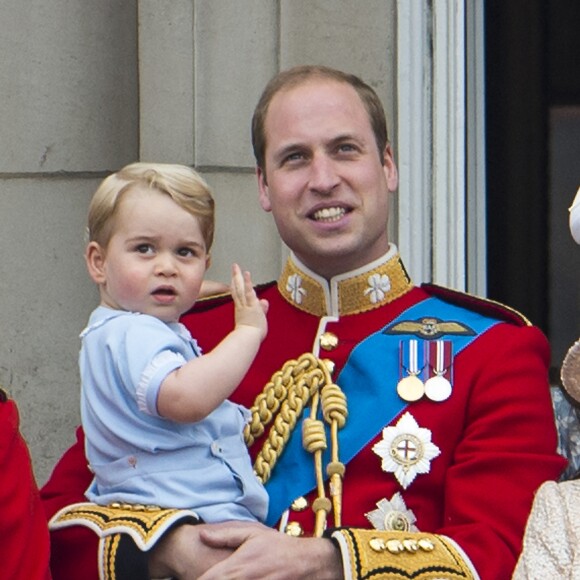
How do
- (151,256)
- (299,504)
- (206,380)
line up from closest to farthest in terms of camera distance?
(206,380) < (151,256) < (299,504)

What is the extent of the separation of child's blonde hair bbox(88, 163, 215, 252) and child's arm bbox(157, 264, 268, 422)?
0.25 m

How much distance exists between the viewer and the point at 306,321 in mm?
4461

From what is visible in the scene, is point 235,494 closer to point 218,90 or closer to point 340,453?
point 340,453

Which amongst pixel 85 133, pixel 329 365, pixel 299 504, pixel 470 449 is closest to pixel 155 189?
pixel 329 365

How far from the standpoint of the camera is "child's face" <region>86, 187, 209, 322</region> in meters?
3.97

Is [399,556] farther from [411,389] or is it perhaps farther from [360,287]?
[360,287]

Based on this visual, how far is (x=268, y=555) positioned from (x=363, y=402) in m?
0.48

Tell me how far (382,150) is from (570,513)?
1.11m

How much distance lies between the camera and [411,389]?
4.18 metres

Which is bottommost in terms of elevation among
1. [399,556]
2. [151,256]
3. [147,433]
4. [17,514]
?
[399,556]

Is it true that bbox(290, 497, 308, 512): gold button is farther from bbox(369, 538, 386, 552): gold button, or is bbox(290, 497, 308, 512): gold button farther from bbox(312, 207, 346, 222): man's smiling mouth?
bbox(312, 207, 346, 222): man's smiling mouth

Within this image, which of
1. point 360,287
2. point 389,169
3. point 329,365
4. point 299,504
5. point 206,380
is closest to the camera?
point 206,380

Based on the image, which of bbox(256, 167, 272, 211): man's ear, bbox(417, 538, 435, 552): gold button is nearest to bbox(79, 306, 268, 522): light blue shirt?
bbox(417, 538, 435, 552): gold button

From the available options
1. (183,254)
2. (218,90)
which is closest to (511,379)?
(183,254)
